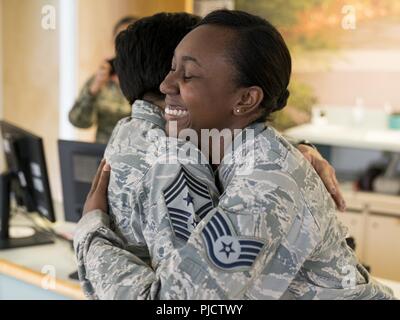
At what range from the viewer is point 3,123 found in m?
2.46

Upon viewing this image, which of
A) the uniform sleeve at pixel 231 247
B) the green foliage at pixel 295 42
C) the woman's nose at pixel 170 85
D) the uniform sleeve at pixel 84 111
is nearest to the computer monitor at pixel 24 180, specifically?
the uniform sleeve at pixel 84 111

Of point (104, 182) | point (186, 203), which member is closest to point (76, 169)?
point (104, 182)

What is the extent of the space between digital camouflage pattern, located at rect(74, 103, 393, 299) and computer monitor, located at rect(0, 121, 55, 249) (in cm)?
118

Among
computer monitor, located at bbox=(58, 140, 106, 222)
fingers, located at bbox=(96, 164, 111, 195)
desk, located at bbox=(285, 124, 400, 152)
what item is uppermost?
fingers, located at bbox=(96, 164, 111, 195)

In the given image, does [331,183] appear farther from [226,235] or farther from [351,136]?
[351,136]

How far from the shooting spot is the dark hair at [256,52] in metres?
0.91

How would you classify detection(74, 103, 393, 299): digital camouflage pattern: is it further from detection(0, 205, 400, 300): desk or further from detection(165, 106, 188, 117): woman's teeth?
detection(0, 205, 400, 300): desk

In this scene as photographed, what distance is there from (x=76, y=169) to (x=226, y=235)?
1375 mm

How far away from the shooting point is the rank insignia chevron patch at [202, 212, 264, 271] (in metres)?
→ 0.82

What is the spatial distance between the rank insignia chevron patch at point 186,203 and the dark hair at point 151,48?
321mm

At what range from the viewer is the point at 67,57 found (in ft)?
13.2

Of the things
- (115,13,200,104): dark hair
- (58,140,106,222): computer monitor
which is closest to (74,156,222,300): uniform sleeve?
(115,13,200,104): dark hair
